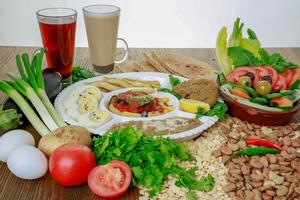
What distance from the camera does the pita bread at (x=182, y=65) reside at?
84.4 inches

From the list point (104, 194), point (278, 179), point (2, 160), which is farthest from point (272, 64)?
point (2, 160)

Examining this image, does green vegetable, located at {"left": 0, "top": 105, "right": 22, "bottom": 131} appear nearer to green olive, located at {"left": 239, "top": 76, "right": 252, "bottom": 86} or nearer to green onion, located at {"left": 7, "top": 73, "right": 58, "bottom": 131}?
green onion, located at {"left": 7, "top": 73, "right": 58, "bottom": 131}

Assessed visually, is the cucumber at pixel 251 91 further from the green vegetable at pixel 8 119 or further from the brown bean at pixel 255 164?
the green vegetable at pixel 8 119

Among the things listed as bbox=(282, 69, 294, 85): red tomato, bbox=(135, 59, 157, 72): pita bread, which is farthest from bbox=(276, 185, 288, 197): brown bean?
bbox=(135, 59, 157, 72): pita bread

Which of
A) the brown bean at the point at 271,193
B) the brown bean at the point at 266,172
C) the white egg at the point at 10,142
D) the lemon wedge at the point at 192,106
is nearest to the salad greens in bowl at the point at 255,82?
the lemon wedge at the point at 192,106

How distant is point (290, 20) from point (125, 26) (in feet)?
4.57

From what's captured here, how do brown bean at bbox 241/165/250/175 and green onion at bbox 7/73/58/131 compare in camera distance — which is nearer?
brown bean at bbox 241/165/250/175

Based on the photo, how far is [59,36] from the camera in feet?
6.31

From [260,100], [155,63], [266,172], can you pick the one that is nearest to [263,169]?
[266,172]

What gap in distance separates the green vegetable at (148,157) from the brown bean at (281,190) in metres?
0.19

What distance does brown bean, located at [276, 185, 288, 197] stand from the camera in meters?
1.34

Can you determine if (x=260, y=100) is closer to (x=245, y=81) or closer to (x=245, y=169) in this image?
(x=245, y=81)

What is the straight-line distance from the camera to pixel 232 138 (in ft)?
5.31

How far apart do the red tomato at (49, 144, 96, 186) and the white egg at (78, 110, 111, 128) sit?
246 millimetres
